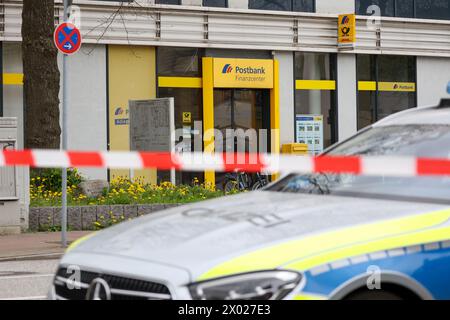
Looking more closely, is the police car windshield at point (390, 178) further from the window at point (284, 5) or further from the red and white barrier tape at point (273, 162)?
the window at point (284, 5)

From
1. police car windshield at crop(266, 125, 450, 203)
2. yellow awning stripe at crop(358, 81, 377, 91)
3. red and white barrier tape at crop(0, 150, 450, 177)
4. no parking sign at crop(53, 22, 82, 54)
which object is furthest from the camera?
yellow awning stripe at crop(358, 81, 377, 91)

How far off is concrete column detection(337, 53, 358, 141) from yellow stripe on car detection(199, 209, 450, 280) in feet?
78.7

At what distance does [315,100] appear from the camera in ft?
93.0

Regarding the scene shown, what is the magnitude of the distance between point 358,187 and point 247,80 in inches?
844

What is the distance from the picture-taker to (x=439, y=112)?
6.00 m

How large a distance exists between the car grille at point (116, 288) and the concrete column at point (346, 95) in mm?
24047

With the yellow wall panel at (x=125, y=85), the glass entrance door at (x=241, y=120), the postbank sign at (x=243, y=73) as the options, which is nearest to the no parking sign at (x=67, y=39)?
the yellow wall panel at (x=125, y=85)

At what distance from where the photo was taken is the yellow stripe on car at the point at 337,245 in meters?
4.32

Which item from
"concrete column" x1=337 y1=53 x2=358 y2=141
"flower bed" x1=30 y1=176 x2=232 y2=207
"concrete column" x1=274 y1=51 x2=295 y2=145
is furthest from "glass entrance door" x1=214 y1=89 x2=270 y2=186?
"flower bed" x1=30 y1=176 x2=232 y2=207

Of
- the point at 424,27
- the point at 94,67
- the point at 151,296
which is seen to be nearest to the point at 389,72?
the point at 424,27

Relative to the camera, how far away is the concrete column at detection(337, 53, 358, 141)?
28594 mm

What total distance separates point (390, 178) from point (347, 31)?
2335cm

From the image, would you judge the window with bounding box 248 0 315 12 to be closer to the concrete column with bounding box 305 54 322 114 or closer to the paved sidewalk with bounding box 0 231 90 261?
the concrete column with bounding box 305 54 322 114

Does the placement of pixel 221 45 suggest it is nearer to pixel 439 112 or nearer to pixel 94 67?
pixel 94 67
